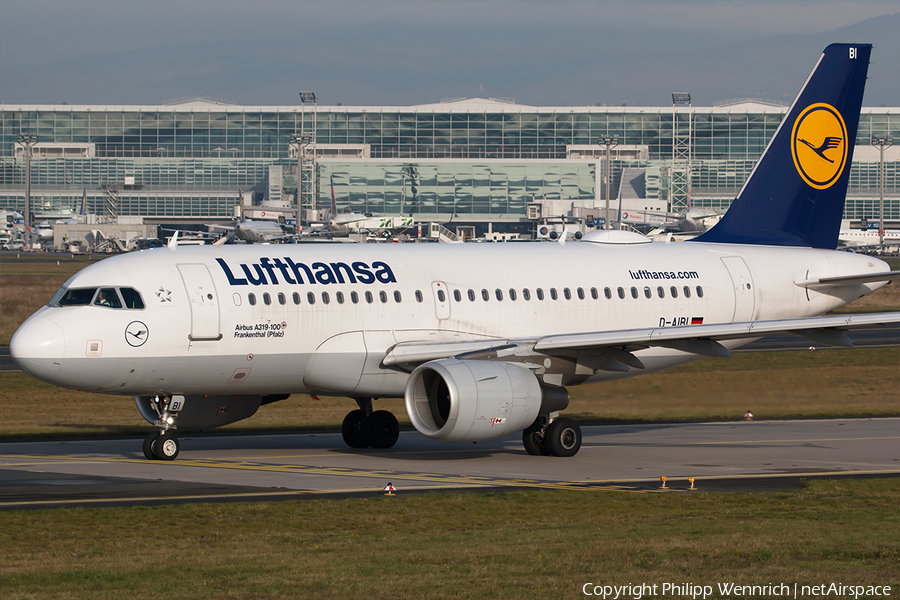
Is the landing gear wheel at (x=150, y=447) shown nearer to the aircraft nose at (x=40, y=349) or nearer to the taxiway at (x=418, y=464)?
the taxiway at (x=418, y=464)

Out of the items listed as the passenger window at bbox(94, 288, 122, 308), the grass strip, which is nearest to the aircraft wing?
the grass strip

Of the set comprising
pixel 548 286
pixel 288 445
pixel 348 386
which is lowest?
pixel 288 445

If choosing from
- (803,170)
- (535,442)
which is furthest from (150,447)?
(803,170)

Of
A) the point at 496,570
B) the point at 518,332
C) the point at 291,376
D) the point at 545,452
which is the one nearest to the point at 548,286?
the point at 518,332

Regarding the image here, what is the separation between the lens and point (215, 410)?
27.3 meters

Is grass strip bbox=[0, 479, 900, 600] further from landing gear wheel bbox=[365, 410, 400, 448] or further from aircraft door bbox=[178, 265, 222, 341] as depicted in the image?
landing gear wheel bbox=[365, 410, 400, 448]

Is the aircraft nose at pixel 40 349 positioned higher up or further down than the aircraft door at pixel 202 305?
further down

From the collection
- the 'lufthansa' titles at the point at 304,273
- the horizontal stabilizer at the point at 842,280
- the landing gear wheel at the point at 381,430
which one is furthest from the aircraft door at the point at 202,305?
the horizontal stabilizer at the point at 842,280

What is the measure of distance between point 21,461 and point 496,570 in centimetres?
1579

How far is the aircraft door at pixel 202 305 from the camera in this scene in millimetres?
24844

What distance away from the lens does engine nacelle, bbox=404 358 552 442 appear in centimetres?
2411

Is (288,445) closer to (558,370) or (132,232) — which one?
(558,370)

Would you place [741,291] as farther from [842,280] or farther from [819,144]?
[819,144]

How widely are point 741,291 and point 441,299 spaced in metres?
9.02
